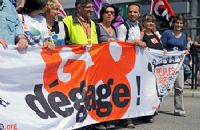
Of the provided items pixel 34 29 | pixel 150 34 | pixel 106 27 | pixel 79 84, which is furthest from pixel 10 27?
pixel 150 34

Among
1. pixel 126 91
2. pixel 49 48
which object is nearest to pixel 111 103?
pixel 126 91

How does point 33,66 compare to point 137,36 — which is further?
point 137,36

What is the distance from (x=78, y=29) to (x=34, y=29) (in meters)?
0.91

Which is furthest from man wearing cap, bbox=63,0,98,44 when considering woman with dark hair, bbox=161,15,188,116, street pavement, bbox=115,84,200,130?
woman with dark hair, bbox=161,15,188,116

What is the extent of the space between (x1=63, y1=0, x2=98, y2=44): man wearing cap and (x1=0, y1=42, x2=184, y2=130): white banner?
21 cm

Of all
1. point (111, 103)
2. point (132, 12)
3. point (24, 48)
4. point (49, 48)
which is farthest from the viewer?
point (132, 12)

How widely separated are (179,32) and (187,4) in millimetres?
17926

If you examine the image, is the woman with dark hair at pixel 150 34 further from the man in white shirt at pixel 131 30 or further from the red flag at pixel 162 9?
the red flag at pixel 162 9

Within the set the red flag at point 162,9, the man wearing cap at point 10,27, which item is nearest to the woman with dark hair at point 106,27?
the man wearing cap at point 10,27

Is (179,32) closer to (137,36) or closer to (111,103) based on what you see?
(137,36)

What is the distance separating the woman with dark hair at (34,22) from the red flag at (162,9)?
17.7 feet

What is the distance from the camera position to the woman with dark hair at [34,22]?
569 cm

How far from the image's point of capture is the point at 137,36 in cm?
725

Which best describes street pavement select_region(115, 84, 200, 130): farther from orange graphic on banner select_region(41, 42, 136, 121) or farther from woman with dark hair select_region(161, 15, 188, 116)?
orange graphic on banner select_region(41, 42, 136, 121)
